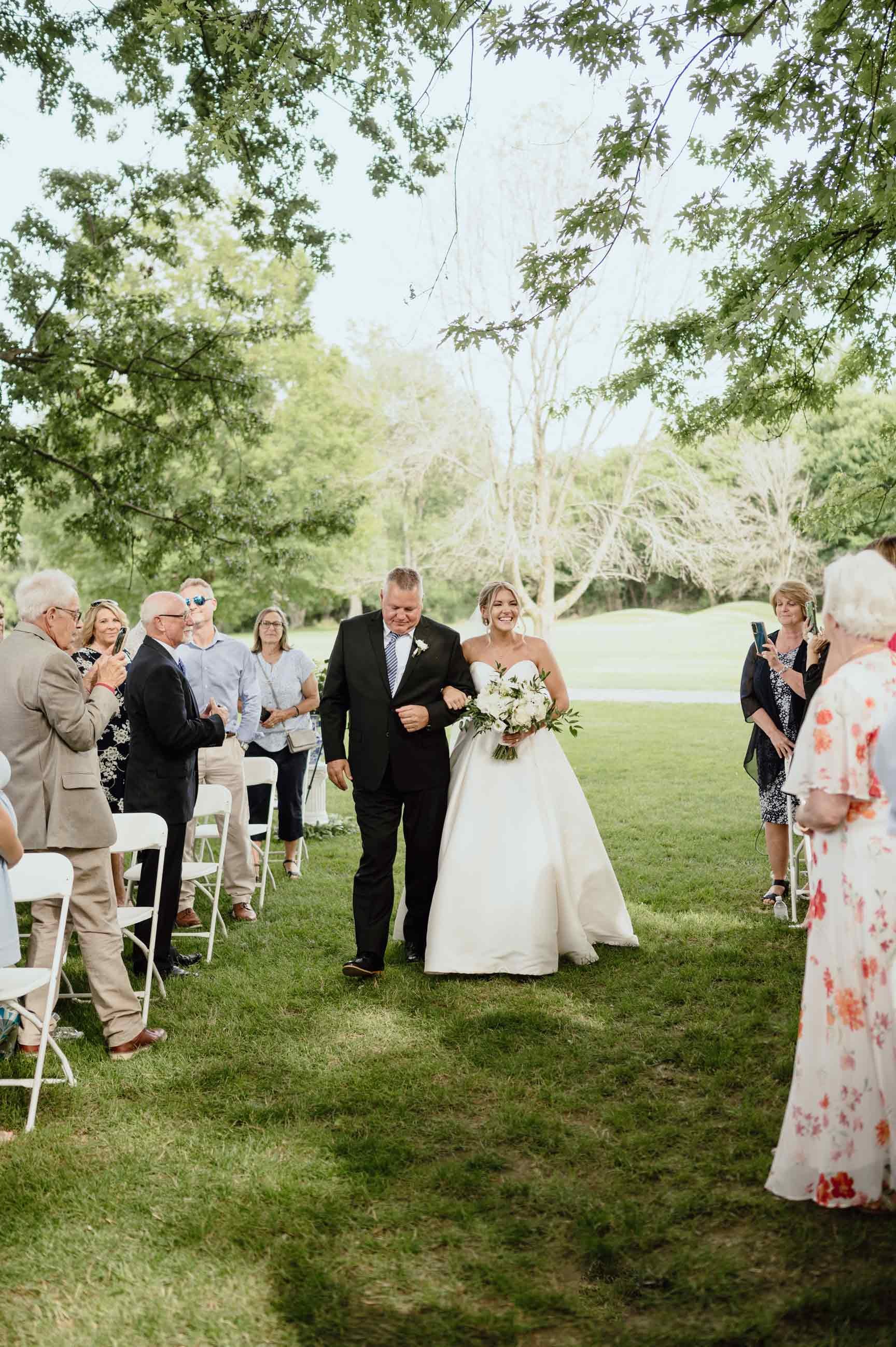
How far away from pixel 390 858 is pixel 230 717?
2.26 metres

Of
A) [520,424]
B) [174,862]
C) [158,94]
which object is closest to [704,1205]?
[174,862]

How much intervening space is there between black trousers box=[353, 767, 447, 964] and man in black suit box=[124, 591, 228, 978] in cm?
100

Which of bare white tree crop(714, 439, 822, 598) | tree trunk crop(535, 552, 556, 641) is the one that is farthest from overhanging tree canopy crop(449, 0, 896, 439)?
bare white tree crop(714, 439, 822, 598)

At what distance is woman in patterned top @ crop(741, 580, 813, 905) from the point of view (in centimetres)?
741

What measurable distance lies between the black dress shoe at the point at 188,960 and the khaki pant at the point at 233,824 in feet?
3.43

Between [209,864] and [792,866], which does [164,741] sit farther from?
[792,866]

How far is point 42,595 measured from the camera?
16.6 ft

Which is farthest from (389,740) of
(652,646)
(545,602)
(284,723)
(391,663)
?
(652,646)

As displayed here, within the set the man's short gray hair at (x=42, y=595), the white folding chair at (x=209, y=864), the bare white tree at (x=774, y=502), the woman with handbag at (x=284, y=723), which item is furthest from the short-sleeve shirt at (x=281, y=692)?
the bare white tree at (x=774, y=502)

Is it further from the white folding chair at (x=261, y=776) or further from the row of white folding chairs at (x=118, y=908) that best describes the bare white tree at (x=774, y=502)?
the row of white folding chairs at (x=118, y=908)

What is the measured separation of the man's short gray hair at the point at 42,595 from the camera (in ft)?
16.6

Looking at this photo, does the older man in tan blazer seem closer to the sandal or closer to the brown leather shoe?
the brown leather shoe

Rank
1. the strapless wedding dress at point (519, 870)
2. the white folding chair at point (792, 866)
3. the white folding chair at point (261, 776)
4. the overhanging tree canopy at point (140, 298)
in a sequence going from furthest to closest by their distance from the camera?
1. the overhanging tree canopy at point (140, 298)
2. the white folding chair at point (261, 776)
3. the white folding chair at point (792, 866)
4. the strapless wedding dress at point (519, 870)

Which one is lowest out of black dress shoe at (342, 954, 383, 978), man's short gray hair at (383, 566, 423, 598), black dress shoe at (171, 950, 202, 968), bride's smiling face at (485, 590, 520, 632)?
black dress shoe at (171, 950, 202, 968)
